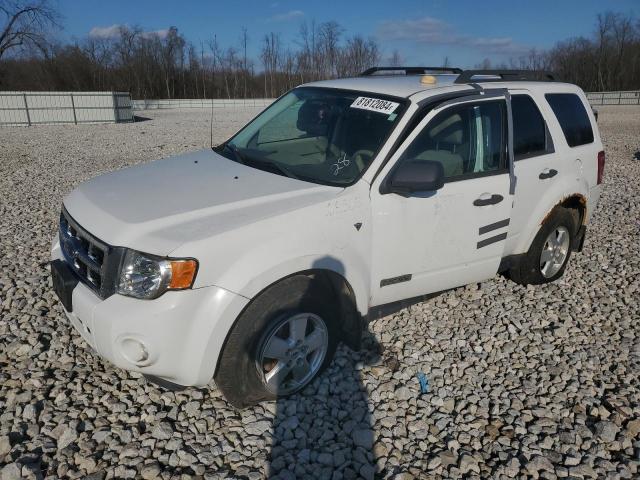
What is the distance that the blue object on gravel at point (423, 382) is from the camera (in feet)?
11.0

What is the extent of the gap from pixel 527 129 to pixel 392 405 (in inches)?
101

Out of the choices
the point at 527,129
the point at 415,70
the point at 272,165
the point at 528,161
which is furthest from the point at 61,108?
the point at 528,161

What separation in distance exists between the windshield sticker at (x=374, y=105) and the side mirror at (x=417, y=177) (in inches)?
21.8

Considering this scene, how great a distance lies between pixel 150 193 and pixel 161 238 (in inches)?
26.7

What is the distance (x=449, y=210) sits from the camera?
348cm

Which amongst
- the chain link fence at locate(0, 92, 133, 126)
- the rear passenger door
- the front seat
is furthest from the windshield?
the chain link fence at locate(0, 92, 133, 126)

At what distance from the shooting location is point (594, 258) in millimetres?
5852

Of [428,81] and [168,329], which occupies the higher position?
[428,81]

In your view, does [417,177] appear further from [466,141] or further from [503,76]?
[503,76]

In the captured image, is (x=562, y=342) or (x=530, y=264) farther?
(x=530, y=264)

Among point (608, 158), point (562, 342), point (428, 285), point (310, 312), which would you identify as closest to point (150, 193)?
point (310, 312)

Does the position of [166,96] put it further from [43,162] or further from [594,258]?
[594,258]

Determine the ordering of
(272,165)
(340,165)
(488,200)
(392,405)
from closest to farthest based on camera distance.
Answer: (392,405) → (340,165) → (272,165) → (488,200)

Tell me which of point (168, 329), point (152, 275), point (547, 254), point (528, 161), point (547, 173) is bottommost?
point (547, 254)
